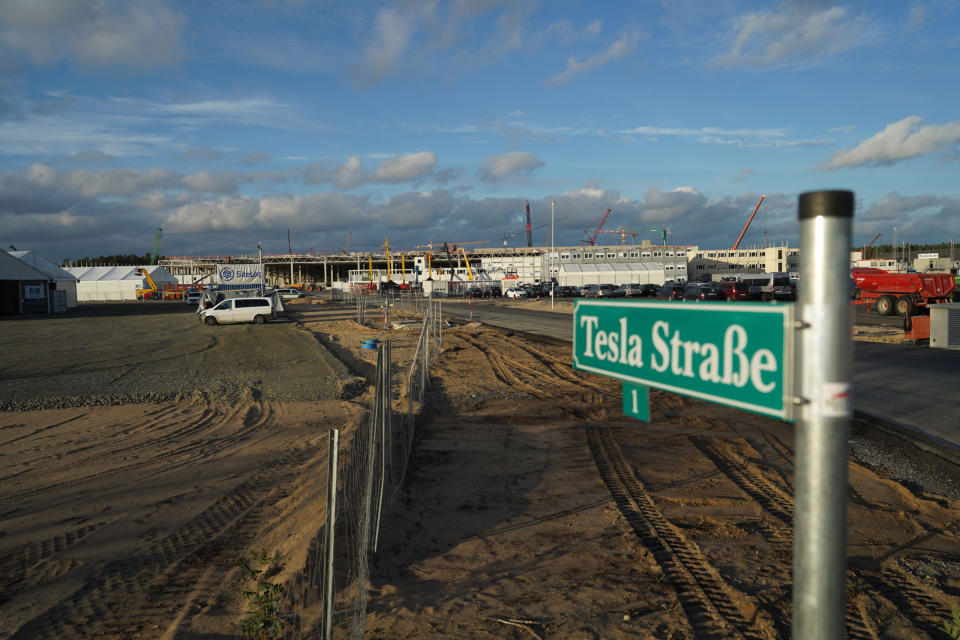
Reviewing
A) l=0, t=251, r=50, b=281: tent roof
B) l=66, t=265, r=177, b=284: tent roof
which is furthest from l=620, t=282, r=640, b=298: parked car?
l=66, t=265, r=177, b=284: tent roof

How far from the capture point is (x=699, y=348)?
187cm

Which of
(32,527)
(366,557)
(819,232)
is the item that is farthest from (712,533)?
(32,527)

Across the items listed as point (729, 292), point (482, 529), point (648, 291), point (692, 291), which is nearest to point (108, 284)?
Result: point (648, 291)

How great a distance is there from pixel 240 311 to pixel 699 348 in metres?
37.4

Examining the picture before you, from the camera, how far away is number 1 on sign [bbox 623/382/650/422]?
2.30 metres

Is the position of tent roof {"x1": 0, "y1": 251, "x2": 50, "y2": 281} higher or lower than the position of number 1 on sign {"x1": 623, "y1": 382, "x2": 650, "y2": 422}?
higher

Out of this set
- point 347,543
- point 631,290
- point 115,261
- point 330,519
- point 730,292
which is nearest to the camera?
point 330,519

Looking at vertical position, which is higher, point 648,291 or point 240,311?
point 648,291

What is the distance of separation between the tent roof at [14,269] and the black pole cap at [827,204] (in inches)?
2141

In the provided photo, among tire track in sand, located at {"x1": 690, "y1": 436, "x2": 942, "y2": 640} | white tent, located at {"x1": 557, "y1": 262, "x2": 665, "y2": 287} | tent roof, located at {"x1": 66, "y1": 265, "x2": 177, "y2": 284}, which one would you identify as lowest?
tire track in sand, located at {"x1": 690, "y1": 436, "x2": 942, "y2": 640}

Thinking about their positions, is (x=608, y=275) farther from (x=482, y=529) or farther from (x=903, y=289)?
(x=482, y=529)

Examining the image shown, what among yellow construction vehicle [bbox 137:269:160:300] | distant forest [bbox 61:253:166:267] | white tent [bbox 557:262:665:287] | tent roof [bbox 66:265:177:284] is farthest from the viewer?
distant forest [bbox 61:253:166:267]

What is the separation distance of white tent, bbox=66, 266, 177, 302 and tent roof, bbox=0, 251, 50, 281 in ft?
130

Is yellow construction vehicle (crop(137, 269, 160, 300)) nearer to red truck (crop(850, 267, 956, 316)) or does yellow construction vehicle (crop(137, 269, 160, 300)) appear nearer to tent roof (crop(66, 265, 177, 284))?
tent roof (crop(66, 265, 177, 284))
